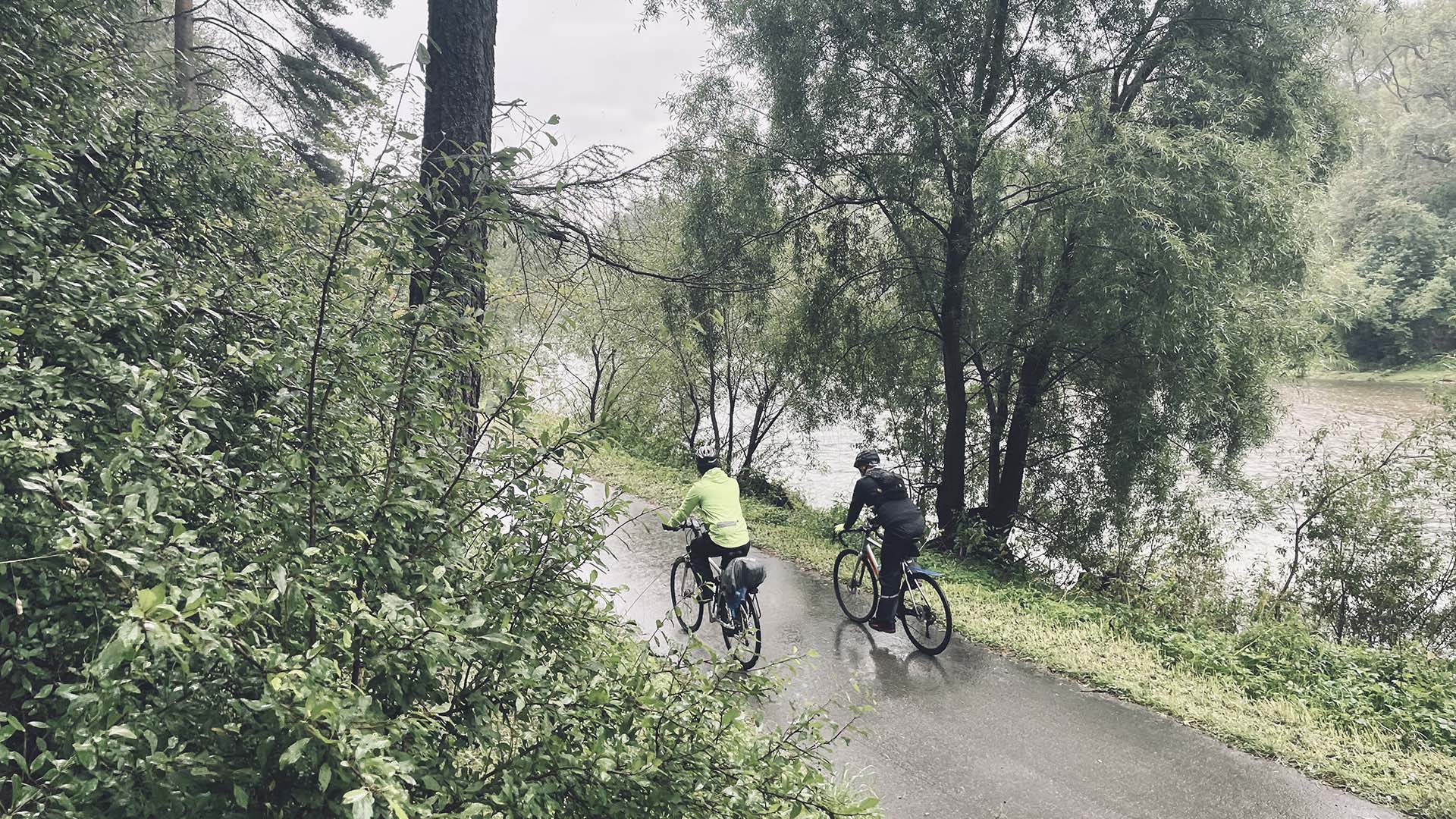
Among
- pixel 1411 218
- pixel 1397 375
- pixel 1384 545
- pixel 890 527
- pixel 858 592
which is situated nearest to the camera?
pixel 890 527

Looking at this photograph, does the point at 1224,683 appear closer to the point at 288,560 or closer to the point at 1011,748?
the point at 1011,748

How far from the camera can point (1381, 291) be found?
2645cm

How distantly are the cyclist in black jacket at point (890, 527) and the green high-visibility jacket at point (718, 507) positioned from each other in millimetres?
1159

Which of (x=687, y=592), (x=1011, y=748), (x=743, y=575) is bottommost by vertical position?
(x=1011, y=748)

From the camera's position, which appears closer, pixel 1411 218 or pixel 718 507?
pixel 718 507

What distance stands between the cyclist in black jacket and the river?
5.67m

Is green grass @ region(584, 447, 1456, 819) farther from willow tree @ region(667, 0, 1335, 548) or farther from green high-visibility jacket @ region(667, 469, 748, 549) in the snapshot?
willow tree @ region(667, 0, 1335, 548)

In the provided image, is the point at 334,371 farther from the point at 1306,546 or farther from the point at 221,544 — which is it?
the point at 1306,546

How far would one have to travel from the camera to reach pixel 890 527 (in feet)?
21.2

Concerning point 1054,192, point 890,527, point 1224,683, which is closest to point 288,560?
point 890,527

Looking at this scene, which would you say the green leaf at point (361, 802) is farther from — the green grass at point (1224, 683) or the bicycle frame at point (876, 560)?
the bicycle frame at point (876, 560)

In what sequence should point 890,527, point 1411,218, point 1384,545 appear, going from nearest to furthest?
point 890,527, point 1384,545, point 1411,218

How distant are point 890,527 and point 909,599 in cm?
78

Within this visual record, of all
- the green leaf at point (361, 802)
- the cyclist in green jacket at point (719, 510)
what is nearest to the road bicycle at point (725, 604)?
the cyclist in green jacket at point (719, 510)
